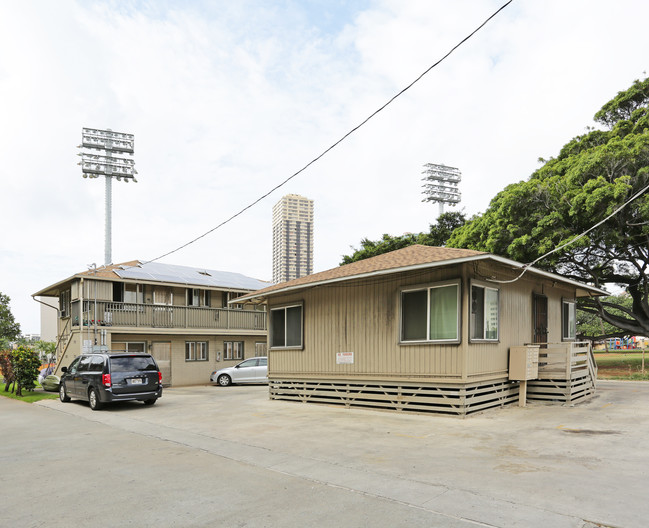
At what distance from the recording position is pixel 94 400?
14.8 metres

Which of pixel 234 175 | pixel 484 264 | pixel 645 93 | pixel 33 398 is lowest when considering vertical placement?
pixel 33 398

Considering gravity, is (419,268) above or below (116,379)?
above

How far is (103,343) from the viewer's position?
2333cm

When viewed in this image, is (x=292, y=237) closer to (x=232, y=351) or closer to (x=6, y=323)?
(x=6, y=323)

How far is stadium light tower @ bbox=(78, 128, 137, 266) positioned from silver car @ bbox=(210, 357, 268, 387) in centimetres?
3063

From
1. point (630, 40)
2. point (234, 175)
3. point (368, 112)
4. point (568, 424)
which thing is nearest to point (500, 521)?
point (568, 424)

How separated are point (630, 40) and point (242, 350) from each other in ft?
76.6

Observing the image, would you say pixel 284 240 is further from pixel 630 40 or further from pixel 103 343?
pixel 630 40

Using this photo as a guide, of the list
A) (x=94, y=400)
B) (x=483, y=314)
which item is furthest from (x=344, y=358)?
(x=94, y=400)

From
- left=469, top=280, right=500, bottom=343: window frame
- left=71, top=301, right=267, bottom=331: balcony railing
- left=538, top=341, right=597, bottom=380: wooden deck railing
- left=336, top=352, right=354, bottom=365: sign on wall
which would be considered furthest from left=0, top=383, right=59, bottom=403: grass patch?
left=538, top=341, right=597, bottom=380: wooden deck railing

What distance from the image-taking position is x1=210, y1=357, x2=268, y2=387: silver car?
2416 cm

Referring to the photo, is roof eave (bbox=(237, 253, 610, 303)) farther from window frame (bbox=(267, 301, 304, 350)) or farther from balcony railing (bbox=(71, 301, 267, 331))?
balcony railing (bbox=(71, 301, 267, 331))

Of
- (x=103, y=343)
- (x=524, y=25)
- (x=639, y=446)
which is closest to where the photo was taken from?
(x=639, y=446)

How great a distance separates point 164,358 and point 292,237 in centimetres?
9632
